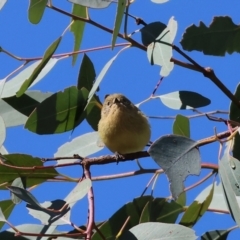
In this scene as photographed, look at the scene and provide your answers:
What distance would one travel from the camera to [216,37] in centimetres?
207

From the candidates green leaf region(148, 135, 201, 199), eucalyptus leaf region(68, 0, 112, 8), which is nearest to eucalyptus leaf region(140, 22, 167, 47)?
eucalyptus leaf region(68, 0, 112, 8)

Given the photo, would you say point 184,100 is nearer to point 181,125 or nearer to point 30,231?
point 181,125

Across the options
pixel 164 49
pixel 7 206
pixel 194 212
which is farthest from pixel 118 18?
pixel 7 206

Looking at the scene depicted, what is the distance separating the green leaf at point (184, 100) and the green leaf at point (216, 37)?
0.17 meters

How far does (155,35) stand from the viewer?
2049mm

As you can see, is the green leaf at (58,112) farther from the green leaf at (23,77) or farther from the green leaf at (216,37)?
the green leaf at (216,37)

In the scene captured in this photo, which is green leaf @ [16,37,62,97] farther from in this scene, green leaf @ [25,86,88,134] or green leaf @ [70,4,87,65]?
green leaf @ [70,4,87,65]

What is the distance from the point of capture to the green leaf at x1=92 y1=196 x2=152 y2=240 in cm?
194

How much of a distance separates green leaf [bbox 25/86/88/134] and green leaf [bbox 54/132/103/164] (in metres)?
0.10

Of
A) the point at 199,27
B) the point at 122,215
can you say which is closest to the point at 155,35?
the point at 199,27

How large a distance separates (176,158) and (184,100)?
471mm

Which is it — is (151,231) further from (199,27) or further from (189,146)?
(199,27)

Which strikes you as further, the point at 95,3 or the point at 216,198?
the point at 216,198

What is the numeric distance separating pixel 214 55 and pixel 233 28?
107 millimetres
